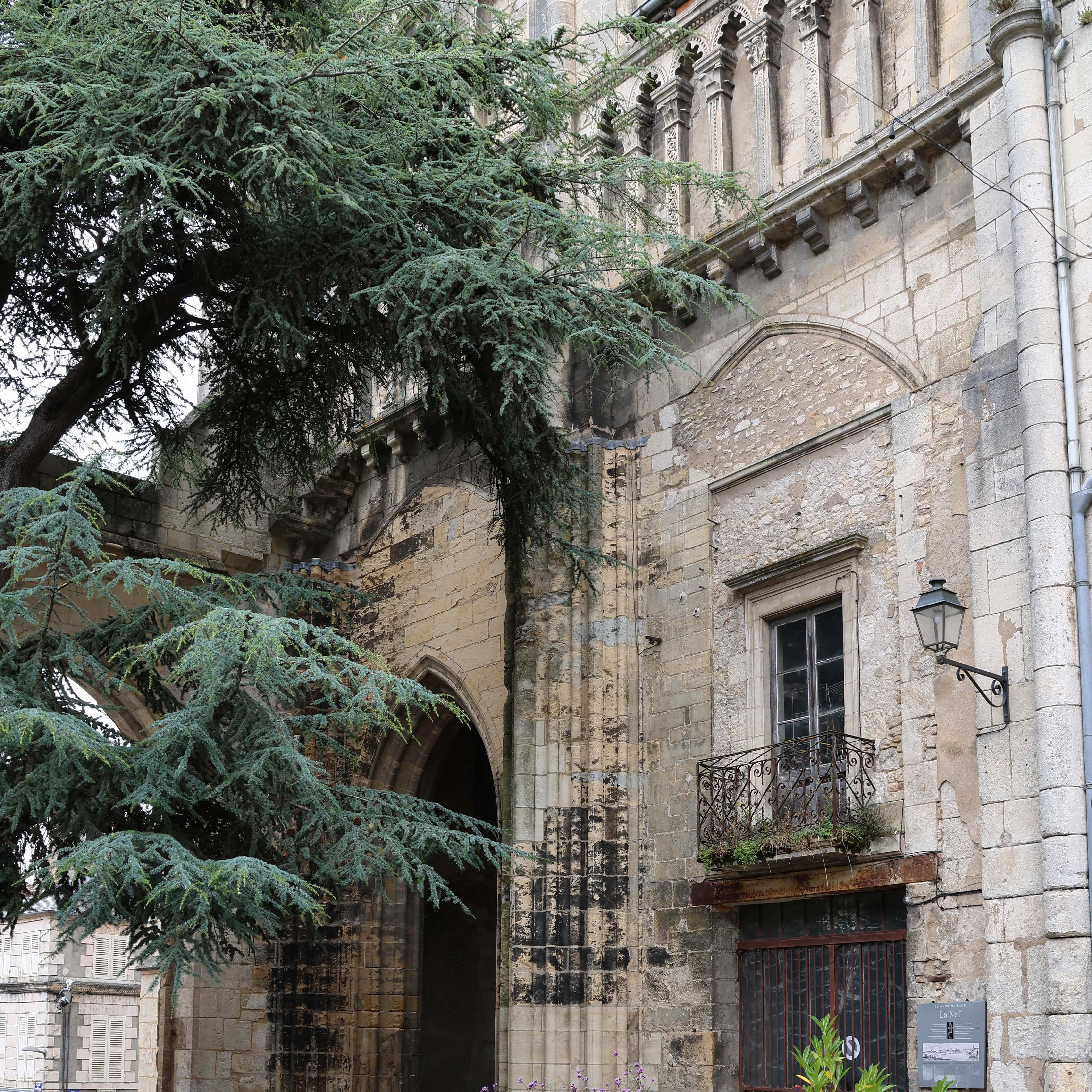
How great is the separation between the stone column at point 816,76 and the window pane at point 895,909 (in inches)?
185

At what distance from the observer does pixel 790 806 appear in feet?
31.2

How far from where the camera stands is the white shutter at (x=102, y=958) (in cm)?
4131

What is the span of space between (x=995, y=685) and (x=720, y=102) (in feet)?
16.6

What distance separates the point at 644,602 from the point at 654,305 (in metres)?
2.24

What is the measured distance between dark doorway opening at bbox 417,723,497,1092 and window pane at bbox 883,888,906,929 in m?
5.74

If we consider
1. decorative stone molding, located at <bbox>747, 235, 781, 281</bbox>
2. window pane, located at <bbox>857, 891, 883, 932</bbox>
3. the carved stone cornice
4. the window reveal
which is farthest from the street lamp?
decorative stone molding, located at <bbox>747, 235, 781, 281</bbox>

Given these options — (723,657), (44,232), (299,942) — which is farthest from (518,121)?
(299,942)

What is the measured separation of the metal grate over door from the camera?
895cm

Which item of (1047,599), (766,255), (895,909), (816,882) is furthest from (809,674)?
(766,255)

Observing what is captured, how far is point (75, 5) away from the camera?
923 cm

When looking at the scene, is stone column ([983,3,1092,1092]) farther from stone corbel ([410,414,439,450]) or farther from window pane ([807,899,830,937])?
stone corbel ([410,414,439,450])

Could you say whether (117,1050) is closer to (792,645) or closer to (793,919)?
(793,919)

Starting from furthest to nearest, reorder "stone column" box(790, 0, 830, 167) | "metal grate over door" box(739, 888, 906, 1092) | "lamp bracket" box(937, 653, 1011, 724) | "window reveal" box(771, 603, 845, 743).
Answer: "stone column" box(790, 0, 830, 167) < "window reveal" box(771, 603, 845, 743) < "metal grate over door" box(739, 888, 906, 1092) < "lamp bracket" box(937, 653, 1011, 724)

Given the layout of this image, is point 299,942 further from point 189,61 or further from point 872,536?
point 189,61
